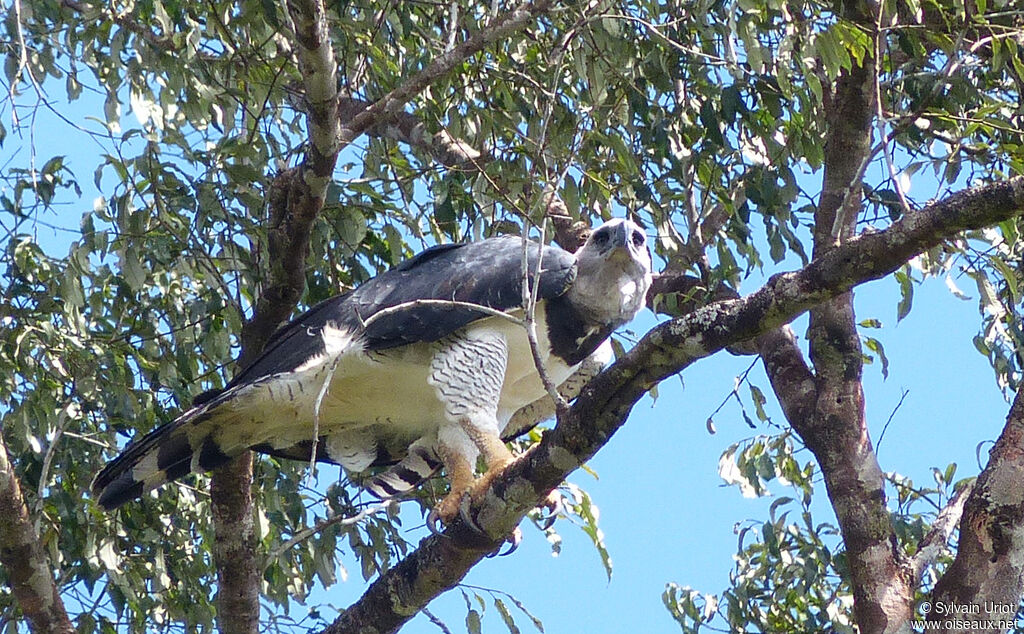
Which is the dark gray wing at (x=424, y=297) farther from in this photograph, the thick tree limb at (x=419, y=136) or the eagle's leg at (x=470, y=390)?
the thick tree limb at (x=419, y=136)

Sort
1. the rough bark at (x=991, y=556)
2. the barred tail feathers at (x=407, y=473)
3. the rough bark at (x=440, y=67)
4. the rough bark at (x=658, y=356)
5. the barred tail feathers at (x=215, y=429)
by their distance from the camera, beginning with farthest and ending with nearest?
the barred tail feathers at (x=407, y=473)
the barred tail feathers at (x=215, y=429)
the rough bark at (x=440, y=67)
the rough bark at (x=991, y=556)
the rough bark at (x=658, y=356)

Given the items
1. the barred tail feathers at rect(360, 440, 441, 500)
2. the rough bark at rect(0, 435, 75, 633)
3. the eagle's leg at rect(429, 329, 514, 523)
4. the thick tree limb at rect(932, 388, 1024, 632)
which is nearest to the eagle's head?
the eagle's leg at rect(429, 329, 514, 523)

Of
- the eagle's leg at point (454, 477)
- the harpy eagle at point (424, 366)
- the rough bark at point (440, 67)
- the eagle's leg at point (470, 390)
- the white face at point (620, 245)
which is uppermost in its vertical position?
the rough bark at point (440, 67)

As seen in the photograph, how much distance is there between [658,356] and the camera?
2689 millimetres

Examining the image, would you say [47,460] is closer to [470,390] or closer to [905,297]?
[470,390]

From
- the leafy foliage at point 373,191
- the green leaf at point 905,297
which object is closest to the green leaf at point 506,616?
the leafy foliage at point 373,191

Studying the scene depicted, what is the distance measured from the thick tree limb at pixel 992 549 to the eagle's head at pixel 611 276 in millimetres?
1348

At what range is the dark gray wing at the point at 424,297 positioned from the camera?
395cm

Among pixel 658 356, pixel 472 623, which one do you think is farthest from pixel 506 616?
pixel 658 356

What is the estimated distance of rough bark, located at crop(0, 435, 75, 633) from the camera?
11.4ft

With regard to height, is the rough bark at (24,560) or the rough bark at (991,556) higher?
the rough bark at (24,560)

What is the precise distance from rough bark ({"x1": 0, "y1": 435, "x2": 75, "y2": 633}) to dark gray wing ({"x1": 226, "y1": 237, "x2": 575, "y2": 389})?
2.13 ft

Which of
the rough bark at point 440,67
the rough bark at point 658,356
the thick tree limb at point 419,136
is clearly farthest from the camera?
the thick tree limb at point 419,136

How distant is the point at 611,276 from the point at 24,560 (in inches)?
76.2
